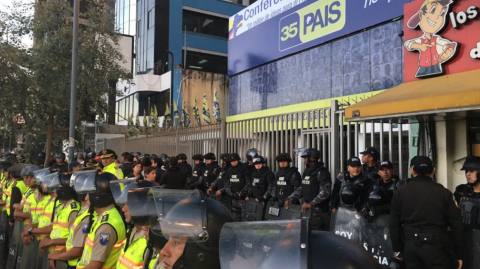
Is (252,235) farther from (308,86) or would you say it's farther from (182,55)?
(182,55)

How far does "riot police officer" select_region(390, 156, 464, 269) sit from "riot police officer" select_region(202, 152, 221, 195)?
5976 millimetres

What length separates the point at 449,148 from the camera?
7566 mm

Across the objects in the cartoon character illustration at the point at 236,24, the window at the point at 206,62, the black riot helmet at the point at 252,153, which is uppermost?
the window at the point at 206,62

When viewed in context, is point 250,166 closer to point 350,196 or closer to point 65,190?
point 350,196

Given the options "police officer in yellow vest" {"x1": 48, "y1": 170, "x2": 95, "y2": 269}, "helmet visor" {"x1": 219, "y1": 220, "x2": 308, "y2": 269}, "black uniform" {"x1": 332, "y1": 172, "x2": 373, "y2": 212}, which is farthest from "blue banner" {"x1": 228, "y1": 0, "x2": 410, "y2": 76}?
"helmet visor" {"x1": 219, "y1": 220, "x2": 308, "y2": 269}

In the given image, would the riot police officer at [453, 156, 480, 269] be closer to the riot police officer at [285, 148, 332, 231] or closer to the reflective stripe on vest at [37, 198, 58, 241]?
the riot police officer at [285, 148, 332, 231]

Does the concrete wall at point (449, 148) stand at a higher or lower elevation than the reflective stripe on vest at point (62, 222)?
higher

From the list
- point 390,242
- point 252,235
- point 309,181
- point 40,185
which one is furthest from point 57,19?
point 252,235

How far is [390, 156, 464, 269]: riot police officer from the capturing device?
176 inches

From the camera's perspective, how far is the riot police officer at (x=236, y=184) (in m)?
8.94

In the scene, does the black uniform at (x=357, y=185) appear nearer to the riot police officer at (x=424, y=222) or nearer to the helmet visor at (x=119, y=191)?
the riot police officer at (x=424, y=222)

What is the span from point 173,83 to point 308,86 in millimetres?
14381

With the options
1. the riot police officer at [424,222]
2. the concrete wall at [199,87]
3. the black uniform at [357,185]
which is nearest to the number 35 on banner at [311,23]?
the black uniform at [357,185]

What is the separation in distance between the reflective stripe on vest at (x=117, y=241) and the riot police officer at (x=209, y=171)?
6.41 meters
